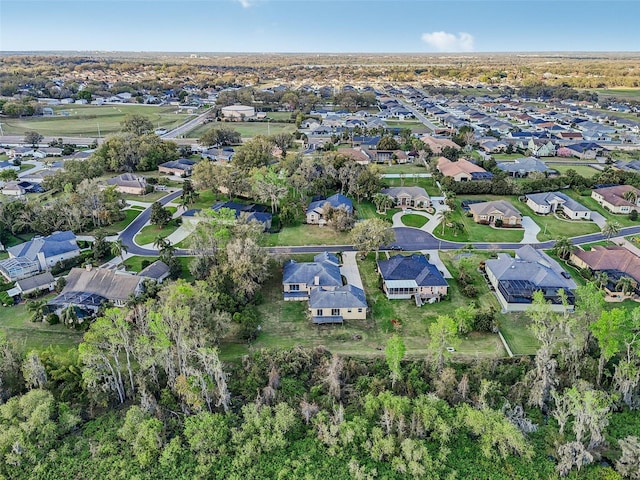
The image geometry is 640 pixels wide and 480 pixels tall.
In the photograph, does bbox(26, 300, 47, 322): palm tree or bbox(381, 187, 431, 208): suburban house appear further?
bbox(381, 187, 431, 208): suburban house

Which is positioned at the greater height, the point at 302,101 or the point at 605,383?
the point at 302,101

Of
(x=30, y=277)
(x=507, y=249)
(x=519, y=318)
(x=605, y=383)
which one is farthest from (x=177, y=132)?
(x=605, y=383)

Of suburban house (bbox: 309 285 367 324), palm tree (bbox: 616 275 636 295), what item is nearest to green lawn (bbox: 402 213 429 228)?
suburban house (bbox: 309 285 367 324)

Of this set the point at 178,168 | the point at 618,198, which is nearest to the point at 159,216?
the point at 178,168

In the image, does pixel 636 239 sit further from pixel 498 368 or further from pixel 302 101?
pixel 302 101

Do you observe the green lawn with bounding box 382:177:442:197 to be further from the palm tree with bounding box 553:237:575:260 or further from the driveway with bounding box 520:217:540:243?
the palm tree with bounding box 553:237:575:260

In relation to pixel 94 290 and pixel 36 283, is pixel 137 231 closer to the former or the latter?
pixel 36 283
